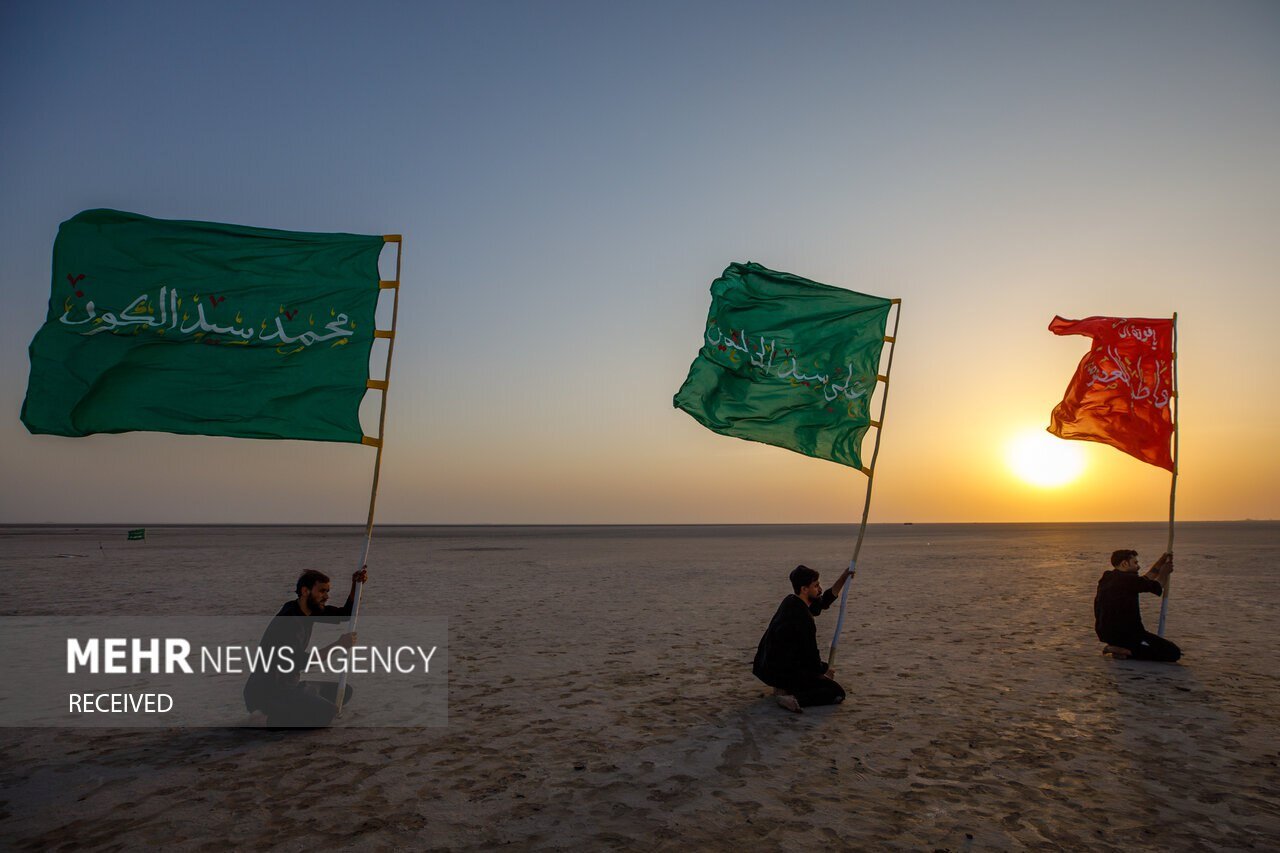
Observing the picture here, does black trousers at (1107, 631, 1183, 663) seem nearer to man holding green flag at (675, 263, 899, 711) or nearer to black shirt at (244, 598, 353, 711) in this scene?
man holding green flag at (675, 263, 899, 711)

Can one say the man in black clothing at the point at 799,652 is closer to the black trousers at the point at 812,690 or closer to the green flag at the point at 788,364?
the black trousers at the point at 812,690

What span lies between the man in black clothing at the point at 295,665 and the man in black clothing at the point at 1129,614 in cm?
981

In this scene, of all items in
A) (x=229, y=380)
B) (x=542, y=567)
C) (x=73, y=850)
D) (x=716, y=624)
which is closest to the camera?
(x=73, y=850)

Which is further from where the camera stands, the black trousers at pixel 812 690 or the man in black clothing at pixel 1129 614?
the man in black clothing at pixel 1129 614

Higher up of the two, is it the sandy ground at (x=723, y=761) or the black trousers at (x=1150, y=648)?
the black trousers at (x=1150, y=648)

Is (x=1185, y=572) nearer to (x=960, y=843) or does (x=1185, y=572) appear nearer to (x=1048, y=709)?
(x=1048, y=709)

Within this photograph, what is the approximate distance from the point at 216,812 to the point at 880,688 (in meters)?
6.92

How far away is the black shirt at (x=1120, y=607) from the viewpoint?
33.4 ft

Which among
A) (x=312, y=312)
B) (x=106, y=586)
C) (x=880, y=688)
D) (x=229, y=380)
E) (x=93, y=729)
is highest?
→ (x=312, y=312)

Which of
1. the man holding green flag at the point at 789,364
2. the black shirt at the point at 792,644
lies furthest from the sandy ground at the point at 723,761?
the man holding green flag at the point at 789,364

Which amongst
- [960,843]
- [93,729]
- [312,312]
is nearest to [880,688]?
[960,843]

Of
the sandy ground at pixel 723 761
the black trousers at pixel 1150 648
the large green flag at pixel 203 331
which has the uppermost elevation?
the large green flag at pixel 203 331

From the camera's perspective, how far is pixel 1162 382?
430 inches

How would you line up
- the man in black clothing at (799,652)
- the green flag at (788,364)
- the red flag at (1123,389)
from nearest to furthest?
the man in black clothing at (799,652) < the green flag at (788,364) < the red flag at (1123,389)
